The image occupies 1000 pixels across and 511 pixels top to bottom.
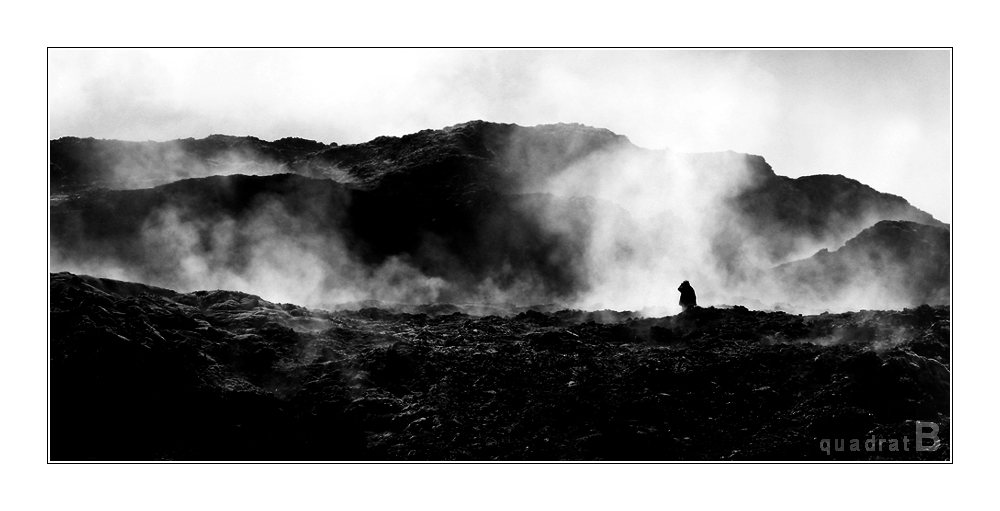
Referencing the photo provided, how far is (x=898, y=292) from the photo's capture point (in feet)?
80.4

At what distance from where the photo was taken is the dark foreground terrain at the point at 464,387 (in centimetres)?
1098

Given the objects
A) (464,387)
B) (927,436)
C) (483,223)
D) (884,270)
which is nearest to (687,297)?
(464,387)

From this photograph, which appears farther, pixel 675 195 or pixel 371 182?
pixel 675 195

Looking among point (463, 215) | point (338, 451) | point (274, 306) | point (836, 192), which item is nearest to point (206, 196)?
point (463, 215)

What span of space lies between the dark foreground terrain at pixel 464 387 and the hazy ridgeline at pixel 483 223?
8.47m

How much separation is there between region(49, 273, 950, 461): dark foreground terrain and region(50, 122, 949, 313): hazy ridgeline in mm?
8466

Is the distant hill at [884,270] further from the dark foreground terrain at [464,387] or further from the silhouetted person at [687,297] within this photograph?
the dark foreground terrain at [464,387]

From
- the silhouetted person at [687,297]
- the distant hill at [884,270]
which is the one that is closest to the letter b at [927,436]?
the silhouetted person at [687,297]

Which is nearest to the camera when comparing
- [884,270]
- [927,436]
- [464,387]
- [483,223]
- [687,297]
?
[927,436]

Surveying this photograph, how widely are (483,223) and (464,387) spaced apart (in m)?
16.0

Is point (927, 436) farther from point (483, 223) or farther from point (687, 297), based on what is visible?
point (483, 223)

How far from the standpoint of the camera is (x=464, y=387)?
13.0 m

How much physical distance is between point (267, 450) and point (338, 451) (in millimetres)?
990

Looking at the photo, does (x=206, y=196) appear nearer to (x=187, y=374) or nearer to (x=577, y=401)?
(x=187, y=374)
